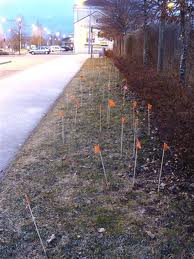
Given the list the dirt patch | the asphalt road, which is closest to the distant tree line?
the dirt patch

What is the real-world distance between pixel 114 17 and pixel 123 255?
26.6m

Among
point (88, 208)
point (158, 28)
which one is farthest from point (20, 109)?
point (158, 28)

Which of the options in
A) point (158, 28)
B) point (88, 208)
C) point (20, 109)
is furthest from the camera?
point (158, 28)

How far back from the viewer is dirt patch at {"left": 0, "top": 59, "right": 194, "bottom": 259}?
3.97 meters

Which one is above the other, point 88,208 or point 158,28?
point 158,28

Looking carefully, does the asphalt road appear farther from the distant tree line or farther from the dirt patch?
the distant tree line

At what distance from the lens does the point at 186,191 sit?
502 cm

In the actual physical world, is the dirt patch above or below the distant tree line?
below

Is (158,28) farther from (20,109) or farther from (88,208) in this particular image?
(88,208)

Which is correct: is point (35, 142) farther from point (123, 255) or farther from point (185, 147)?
point (123, 255)

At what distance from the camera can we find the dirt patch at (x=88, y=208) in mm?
3967

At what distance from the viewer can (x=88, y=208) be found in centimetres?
475

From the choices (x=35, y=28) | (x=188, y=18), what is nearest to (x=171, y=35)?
(x=188, y=18)

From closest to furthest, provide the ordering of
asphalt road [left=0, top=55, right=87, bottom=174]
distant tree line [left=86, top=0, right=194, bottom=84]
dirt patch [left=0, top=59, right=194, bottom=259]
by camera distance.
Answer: dirt patch [left=0, top=59, right=194, bottom=259], asphalt road [left=0, top=55, right=87, bottom=174], distant tree line [left=86, top=0, right=194, bottom=84]
